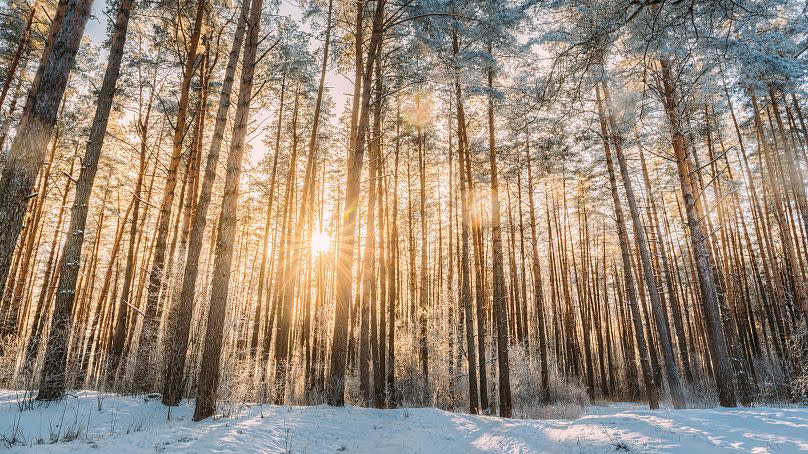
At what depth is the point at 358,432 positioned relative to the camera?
6.25 meters

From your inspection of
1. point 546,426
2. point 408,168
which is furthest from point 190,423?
point 408,168

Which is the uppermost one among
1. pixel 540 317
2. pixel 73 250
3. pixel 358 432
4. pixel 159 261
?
pixel 159 261

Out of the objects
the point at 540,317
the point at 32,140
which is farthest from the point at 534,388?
the point at 32,140

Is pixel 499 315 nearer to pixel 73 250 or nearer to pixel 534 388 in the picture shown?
pixel 534 388

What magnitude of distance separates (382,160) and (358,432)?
9.34 meters

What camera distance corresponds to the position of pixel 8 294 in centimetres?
1496

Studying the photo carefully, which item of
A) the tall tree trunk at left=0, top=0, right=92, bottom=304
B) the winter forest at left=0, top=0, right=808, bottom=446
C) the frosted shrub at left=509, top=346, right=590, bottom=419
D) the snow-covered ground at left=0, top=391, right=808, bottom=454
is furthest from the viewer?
the frosted shrub at left=509, top=346, right=590, bottom=419

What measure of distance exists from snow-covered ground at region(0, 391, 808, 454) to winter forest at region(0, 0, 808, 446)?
2.09 feet

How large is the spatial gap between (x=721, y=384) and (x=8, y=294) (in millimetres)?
24739

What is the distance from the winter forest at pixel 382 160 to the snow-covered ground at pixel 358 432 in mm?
638

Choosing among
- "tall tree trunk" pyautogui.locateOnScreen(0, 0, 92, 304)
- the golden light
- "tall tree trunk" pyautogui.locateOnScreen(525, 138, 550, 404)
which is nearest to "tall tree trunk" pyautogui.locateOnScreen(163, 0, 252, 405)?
"tall tree trunk" pyautogui.locateOnScreen(0, 0, 92, 304)

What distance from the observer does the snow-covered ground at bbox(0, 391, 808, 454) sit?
402 centimetres

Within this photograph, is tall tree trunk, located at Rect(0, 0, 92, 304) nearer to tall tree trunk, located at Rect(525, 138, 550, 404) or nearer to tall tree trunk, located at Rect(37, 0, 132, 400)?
tall tree trunk, located at Rect(37, 0, 132, 400)

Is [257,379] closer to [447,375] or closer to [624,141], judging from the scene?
[447,375]
